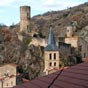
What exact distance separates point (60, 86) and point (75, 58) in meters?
52.0

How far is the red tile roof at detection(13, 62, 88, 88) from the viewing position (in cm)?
580

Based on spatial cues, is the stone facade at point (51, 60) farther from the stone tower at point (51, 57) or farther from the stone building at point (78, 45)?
the stone building at point (78, 45)

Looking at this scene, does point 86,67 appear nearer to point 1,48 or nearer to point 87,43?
point 1,48

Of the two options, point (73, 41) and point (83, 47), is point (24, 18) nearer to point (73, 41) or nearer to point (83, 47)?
point (73, 41)

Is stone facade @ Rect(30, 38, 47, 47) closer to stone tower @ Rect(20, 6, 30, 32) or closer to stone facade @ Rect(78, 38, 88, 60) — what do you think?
stone facade @ Rect(78, 38, 88, 60)

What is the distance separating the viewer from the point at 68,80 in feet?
20.0

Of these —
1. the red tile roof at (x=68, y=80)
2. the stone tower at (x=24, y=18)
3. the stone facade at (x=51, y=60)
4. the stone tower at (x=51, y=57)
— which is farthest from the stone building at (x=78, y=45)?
the red tile roof at (x=68, y=80)

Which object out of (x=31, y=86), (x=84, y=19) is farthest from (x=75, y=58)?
(x=31, y=86)

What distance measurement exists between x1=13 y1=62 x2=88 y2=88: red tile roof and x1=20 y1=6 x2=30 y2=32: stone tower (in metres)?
57.9

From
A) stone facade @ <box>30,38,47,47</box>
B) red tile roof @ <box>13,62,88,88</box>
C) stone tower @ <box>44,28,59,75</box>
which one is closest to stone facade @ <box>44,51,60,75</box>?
stone tower @ <box>44,28,59,75</box>

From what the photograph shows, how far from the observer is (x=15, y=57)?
5647cm

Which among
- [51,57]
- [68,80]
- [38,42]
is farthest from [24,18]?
[68,80]

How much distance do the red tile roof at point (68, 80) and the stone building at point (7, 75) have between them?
122 feet

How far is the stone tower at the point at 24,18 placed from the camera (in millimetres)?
65381
